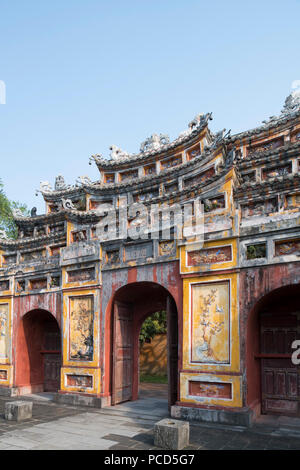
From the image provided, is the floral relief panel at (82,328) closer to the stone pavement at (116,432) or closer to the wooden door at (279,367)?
the stone pavement at (116,432)

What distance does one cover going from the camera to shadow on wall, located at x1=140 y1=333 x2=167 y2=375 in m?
18.9

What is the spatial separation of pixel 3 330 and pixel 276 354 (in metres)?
8.65

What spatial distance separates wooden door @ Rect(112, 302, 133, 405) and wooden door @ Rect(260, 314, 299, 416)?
361 centimetres

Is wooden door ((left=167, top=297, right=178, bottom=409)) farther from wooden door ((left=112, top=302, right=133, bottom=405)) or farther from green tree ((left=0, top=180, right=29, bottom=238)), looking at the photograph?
green tree ((left=0, top=180, right=29, bottom=238))

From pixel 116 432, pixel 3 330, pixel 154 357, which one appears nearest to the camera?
pixel 116 432

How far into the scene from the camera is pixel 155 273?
9.43 metres

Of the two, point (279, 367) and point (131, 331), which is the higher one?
point (131, 331)

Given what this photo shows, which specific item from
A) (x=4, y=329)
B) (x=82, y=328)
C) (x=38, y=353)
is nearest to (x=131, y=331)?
(x=82, y=328)

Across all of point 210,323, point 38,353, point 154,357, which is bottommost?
point 154,357

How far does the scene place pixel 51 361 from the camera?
12.9m

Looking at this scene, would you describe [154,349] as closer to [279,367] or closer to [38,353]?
[38,353]

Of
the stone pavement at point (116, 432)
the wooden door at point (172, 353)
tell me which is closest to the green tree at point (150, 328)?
the stone pavement at point (116, 432)

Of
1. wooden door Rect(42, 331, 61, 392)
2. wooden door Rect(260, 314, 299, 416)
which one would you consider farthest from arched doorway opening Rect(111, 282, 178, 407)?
wooden door Rect(42, 331, 61, 392)

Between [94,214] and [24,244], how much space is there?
353 cm
